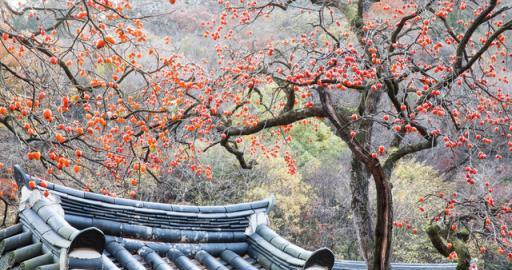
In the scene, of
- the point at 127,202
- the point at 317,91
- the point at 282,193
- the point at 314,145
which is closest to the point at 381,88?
the point at 317,91

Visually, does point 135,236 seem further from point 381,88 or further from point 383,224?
point 381,88

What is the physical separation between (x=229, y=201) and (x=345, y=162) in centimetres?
460

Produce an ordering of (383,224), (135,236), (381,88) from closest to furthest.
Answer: (135,236) → (383,224) → (381,88)

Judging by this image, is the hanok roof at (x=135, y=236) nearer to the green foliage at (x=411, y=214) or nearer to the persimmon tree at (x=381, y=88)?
the persimmon tree at (x=381, y=88)

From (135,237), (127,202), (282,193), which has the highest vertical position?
(282,193)

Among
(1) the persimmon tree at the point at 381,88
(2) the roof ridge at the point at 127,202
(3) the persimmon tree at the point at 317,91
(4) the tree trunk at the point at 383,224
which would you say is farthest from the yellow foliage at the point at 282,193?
(2) the roof ridge at the point at 127,202

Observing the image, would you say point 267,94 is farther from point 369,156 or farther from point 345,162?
point 369,156

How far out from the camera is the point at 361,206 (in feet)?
25.3

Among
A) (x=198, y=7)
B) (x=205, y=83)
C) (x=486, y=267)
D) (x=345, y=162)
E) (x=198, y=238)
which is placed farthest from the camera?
(x=198, y=7)

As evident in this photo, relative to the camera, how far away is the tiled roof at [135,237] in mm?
3713

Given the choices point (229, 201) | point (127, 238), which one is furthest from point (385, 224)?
point (229, 201)

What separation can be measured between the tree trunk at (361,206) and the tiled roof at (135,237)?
279 cm

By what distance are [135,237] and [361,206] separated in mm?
3912

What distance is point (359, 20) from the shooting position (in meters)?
8.10
